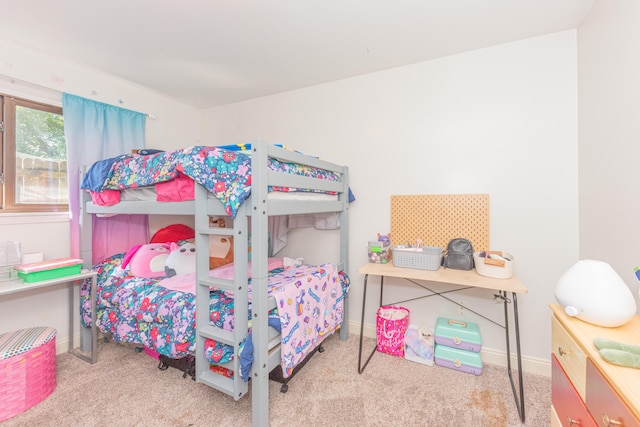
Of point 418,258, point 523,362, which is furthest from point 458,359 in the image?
point 418,258

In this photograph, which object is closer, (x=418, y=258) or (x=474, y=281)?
(x=474, y=281)

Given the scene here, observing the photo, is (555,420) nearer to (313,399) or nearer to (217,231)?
(313,399)

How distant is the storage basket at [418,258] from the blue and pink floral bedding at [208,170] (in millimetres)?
911

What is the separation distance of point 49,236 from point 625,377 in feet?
11.1

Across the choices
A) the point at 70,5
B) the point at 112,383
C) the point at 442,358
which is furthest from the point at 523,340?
the point at 70,5

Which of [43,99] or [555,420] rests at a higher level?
[43,99]

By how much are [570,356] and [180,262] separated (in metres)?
2.37

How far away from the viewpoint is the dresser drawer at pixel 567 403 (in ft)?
3.02

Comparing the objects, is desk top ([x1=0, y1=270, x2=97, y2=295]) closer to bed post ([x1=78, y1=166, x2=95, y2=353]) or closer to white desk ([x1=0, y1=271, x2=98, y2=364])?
white desk ([x1=0, y1=271, x2=98, y2=364])

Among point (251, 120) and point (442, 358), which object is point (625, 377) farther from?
point (251, 120)

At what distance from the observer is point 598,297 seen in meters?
0.97

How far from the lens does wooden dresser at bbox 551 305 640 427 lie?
0.72 meters

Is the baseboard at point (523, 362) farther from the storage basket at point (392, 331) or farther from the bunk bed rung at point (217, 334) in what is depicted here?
the bunk bed rung at point (217, 334)

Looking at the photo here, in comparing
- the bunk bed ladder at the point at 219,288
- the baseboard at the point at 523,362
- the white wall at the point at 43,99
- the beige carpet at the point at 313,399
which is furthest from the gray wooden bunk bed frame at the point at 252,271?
the baseboard at the point at 523,362
